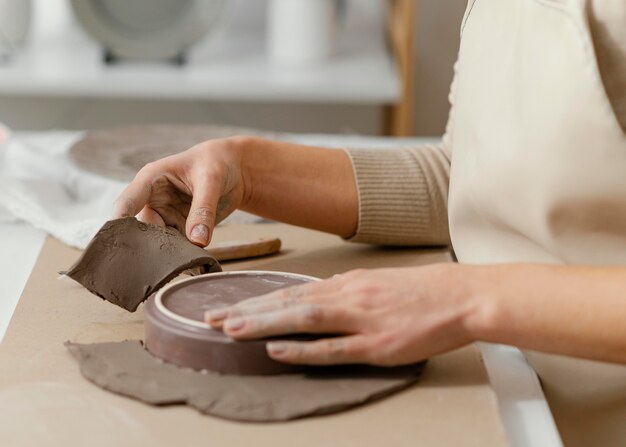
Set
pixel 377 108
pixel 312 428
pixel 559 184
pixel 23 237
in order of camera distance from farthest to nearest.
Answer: pixel 377 108 < pixel 23 237 < pixel 559 184 < pixel 312 428

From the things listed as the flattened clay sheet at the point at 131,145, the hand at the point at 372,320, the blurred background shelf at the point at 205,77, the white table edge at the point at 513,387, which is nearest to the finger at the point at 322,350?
the hand at the point at 372,320

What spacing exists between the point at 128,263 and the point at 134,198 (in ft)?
0.35

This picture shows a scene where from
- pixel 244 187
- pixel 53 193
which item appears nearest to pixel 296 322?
pixel 244 187

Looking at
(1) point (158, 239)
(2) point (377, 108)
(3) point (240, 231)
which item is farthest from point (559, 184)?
(2) point (377, 108)

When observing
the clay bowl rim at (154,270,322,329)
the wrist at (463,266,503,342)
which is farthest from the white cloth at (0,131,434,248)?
the wrist at (463,266,503,342)

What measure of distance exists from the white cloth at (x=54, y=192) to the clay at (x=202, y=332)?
0.32m

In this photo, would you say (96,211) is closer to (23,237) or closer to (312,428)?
(23,237)

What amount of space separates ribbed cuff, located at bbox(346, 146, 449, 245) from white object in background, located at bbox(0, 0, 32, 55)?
5.25 ft

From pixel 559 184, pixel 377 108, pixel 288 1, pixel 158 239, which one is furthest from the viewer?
pixel 377 108

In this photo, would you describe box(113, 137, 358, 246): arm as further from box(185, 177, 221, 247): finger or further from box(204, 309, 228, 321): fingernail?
box(204, 309, 228, 321): fingernail

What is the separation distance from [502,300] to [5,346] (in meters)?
0.42

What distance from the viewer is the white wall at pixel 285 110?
2850mm

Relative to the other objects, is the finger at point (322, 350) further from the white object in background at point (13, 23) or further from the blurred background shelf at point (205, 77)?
the white object in background at point (13, 23)

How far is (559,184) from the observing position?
853mm
